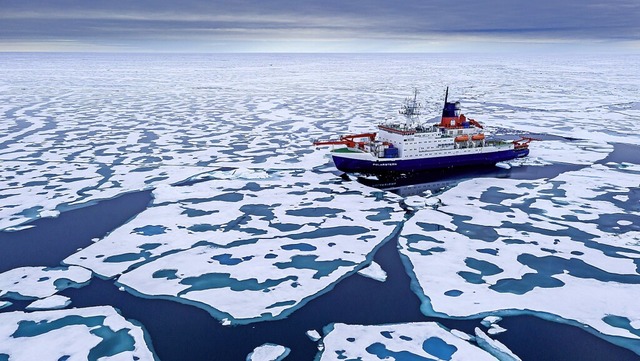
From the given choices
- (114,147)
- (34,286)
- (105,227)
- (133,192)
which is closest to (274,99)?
(114,147)

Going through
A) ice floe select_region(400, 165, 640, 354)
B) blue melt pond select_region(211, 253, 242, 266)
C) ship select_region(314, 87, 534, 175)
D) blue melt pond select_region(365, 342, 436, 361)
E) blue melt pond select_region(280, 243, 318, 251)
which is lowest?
blue melt pond select_region(211, 253, 242, 266)

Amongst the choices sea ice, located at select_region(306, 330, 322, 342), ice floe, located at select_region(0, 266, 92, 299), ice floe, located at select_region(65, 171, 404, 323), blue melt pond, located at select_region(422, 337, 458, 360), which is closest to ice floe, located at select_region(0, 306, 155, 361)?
ice floe, located at select_region(0, 266, 92, 299)

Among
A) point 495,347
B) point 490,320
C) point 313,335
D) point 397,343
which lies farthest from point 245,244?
point 495,347

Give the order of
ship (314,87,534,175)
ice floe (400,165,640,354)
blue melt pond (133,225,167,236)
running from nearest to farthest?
ice floe (400,165,640,354), blue melt pond (133,225,167,236), ship (314,87,534,175)

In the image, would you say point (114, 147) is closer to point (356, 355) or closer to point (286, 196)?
point (286, 196)

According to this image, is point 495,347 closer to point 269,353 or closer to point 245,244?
point 269,353

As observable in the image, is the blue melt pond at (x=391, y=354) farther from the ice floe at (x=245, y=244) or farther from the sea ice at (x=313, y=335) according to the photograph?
the ice floe at (x=245, y=244)

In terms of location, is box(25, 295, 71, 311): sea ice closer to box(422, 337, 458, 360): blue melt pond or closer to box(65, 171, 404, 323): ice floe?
box(65, 171, 404, 323): ice floe

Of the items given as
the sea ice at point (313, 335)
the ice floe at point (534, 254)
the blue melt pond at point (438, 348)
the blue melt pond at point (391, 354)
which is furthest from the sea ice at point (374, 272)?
the blue melt pond at point (391, 354)
